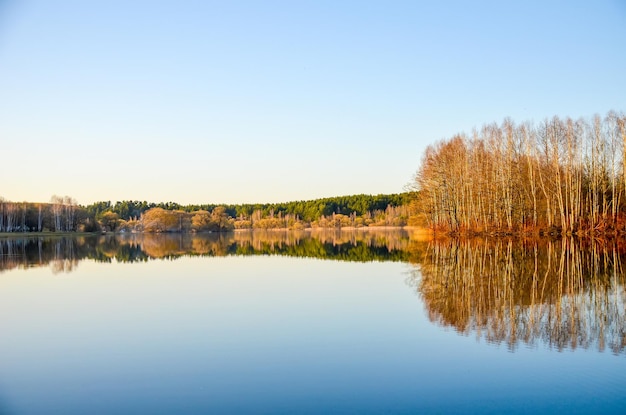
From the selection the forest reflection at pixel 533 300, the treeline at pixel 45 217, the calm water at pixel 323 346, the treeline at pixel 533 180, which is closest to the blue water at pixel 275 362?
the calm water at pixel 323 346

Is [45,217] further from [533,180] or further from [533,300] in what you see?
[533,300]

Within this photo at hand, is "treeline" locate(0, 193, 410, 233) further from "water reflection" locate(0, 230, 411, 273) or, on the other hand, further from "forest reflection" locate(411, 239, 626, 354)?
"forest reflection" locate(411, 239, 626, 354)

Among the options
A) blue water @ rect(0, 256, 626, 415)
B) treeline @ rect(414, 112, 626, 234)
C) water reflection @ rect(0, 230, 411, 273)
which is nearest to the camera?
blue water @ rect(0, 256, 626, 415)

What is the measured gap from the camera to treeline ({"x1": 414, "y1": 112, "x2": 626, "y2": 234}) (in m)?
39.7

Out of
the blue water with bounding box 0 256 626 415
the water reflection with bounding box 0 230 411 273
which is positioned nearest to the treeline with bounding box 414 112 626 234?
the water reflection with bounding box 0 230 411 273

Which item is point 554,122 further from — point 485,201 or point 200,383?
point 200,383

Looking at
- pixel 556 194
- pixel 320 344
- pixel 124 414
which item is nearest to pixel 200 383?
pixel 124 414

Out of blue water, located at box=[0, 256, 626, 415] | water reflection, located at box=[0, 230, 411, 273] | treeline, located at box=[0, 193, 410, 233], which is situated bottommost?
water reflection, located at box=[0, 230, 411, 273]

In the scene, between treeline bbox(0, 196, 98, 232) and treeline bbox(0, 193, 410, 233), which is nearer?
treeline bbox(0, 196, 98, 232)

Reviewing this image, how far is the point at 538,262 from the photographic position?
20.9 meters

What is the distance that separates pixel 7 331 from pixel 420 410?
9150mm

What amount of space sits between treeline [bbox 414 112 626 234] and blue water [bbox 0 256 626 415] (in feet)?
104

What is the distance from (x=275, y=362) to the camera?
7883 mm

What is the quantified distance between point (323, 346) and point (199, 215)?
129 m
